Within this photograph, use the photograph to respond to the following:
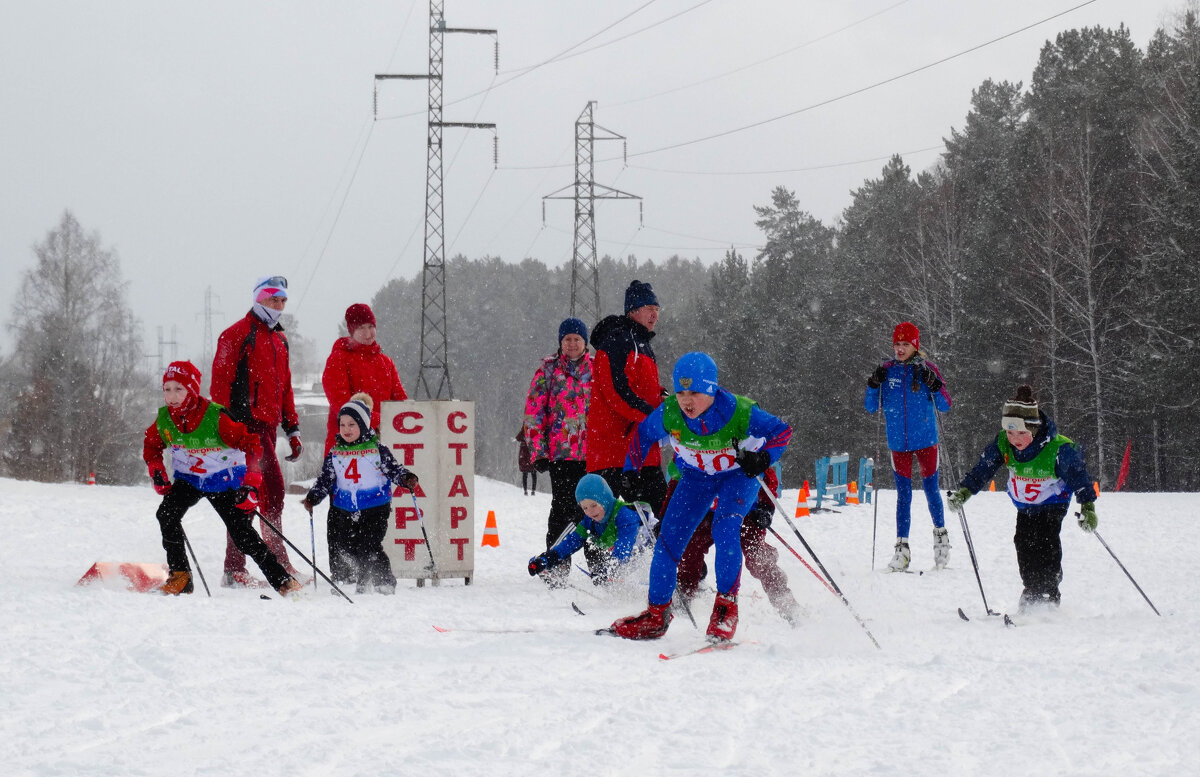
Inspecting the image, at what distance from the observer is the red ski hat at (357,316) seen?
23.4 ft

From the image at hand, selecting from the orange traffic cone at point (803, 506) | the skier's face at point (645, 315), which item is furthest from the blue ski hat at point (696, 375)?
the orange traffic cone at point (803, 506)

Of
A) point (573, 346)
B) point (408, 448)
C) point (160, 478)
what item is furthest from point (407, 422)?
point (160, 478)

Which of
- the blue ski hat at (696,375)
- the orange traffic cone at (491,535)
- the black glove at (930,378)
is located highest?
the black glove at (930,378)

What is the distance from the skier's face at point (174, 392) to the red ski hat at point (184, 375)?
0.02 m

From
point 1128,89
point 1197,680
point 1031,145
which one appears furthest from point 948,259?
point 1197,680

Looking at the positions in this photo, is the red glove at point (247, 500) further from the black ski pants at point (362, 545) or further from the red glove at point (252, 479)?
the black ski pants at point (362, 545)

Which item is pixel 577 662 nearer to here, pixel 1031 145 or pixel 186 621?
pixel 186 621

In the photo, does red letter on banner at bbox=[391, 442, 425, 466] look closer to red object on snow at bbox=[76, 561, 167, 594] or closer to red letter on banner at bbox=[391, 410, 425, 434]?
red letter on banner at bbox=[391, 410, 425, 434]

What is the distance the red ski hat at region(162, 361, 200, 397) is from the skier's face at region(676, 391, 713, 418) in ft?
9.46

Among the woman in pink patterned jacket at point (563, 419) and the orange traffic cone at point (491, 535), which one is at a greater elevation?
the woman in pink patterned jacket at point (563, 419)

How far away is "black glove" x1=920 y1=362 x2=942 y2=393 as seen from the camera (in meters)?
8.12

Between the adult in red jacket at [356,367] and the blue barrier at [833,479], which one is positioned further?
the blue barrier at [833,479]

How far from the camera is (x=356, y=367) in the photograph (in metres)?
7.25

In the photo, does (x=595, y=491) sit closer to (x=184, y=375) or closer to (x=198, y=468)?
(x=198, y=468)
